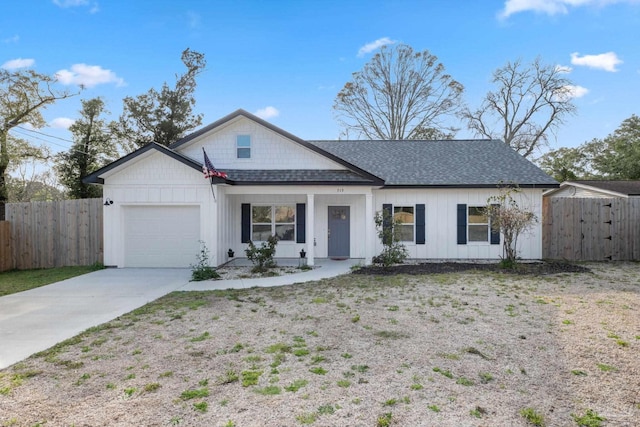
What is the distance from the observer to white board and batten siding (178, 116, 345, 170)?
42.7 ft

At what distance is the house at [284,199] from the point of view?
1160 centimetres

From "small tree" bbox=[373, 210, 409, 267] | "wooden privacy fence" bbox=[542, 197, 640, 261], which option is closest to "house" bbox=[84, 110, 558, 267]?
"small tree" bbox=[373, 210, 409, 267]

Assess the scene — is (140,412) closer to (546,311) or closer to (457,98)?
(546,311)

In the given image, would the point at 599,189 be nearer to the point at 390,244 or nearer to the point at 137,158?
the point at 390,244

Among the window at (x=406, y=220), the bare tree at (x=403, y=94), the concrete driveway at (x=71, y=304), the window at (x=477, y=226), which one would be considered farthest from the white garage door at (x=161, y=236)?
the bare tree at (x=403, y=94)

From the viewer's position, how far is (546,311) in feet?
21.4

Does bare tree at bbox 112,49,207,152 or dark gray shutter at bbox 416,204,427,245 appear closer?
dark gray shutter at bbox 416,204,427,245

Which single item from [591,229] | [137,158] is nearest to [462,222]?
[591,229]

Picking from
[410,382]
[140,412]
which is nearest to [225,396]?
[140,412]

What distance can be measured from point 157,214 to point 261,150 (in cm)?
411

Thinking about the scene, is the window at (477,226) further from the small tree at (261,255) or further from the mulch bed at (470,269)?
the small tree at (261,255)

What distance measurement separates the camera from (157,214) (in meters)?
11.8

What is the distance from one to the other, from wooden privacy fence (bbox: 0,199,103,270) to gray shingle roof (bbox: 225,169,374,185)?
187 inches

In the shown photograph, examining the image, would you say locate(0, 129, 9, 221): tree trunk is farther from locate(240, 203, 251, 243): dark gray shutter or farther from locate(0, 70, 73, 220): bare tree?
locate(240, 203, 251, 243): dark gray shutter
